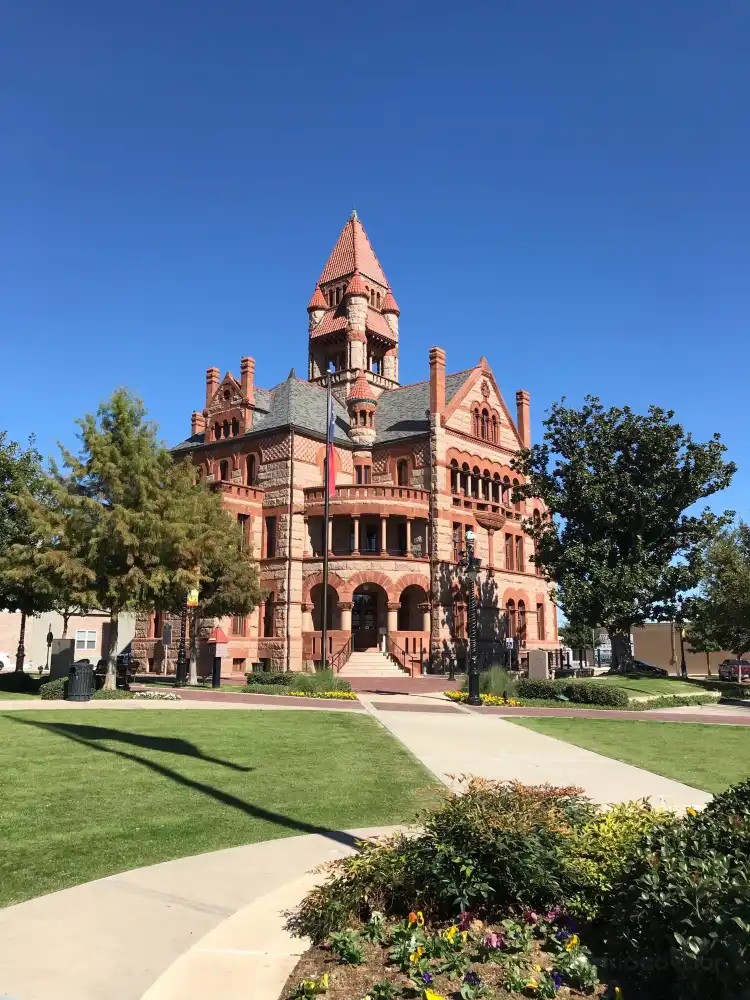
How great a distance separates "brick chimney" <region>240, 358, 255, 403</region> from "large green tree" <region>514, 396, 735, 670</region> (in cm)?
1982

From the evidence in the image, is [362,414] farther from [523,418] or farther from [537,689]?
[537,689]

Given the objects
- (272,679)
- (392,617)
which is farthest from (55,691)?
(392,617)

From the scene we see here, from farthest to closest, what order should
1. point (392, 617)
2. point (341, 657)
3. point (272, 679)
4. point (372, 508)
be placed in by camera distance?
point (372, 508)
point (392, 617)
point (341, 657)
point (272, 679)

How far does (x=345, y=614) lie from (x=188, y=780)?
104 feet

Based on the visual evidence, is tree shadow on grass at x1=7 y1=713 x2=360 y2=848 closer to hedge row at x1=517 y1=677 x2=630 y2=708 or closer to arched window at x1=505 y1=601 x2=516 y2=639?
hedge row at x1=517 y1=677 x2=630 y2=708

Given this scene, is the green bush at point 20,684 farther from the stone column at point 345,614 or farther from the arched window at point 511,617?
the arched window at point 511,617

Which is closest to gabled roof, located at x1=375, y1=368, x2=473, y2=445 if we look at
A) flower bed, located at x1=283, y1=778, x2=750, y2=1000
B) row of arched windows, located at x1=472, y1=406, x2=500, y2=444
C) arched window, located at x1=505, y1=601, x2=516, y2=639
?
row of arched windows, located at x1=472, y1=406, x2=500, y2=444

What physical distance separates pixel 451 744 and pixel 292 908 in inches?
373

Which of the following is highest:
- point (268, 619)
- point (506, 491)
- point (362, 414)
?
point (362, 414)

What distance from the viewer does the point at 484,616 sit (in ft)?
154

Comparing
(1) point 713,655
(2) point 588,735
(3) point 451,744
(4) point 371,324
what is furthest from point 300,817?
(1) point 713,655

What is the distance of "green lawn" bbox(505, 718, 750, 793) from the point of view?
37.8 feet

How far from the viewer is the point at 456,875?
5168 mm

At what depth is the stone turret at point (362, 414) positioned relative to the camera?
48438mm
